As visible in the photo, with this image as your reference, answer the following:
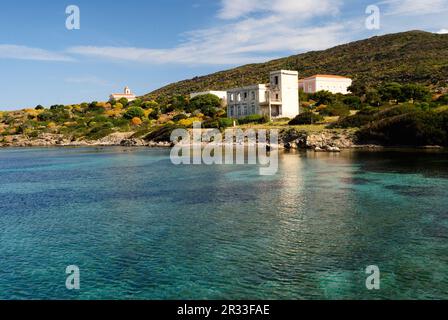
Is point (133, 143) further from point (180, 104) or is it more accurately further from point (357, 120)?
point (357, 120)

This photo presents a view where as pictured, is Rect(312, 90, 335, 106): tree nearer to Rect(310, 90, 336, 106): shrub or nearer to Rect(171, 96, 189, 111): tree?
Rect(310, 90, 336, 106): shrub

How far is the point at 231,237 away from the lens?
17.9 metres

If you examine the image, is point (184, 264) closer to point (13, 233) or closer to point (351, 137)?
point (13, 233)

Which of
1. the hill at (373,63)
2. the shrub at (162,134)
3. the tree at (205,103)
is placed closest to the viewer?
the shrub at (162,134)

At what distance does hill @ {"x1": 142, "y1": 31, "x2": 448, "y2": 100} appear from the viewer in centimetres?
11236

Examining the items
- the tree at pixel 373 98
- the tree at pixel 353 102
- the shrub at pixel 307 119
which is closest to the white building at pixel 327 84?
the tree at pixel 353 102

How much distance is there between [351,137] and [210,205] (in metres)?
41.8

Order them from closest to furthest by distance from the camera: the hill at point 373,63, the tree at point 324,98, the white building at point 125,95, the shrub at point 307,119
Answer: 1. the shrub at point 307,119
2. the tree at point 324,98
3. the hill at point 373,63
4. the white building at point 125,95

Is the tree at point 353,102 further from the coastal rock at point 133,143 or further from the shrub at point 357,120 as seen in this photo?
the coastal rock at point 133,143

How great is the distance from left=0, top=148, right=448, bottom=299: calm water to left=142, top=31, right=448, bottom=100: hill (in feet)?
265

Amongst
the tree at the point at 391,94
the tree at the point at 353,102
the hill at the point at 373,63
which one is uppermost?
the hill at the point at 373,63

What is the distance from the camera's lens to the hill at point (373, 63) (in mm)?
112356

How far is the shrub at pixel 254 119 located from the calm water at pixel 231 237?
1832 inches

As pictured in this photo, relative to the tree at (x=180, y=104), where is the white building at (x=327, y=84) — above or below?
above
